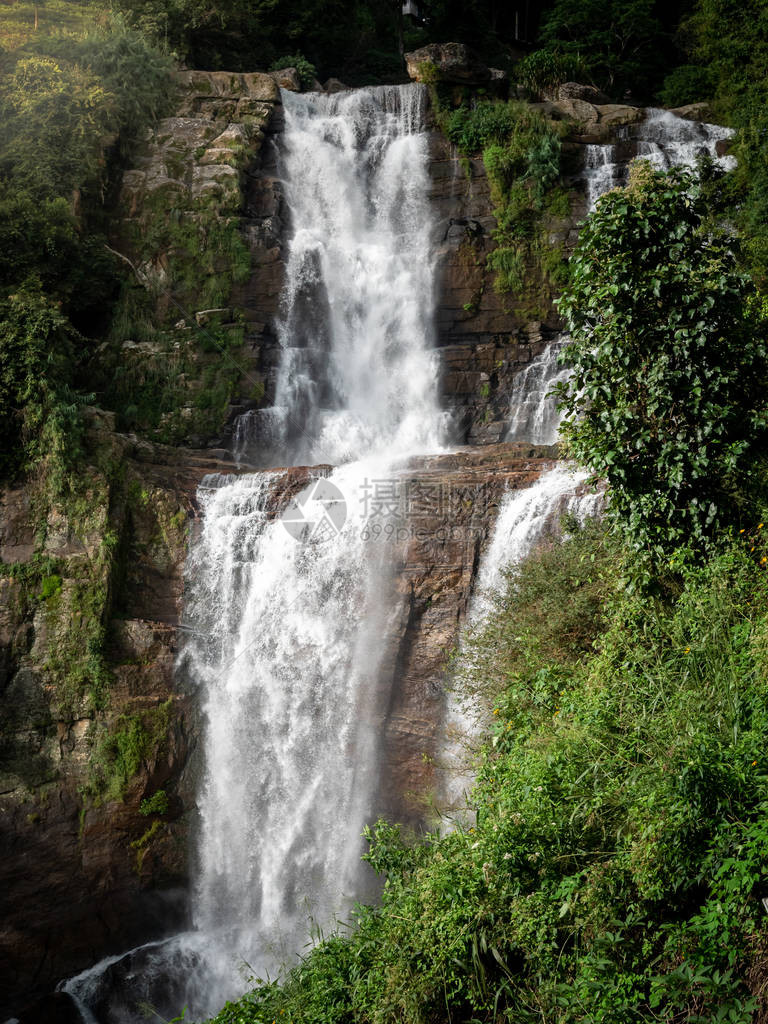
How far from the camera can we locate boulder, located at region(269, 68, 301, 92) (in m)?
21.8

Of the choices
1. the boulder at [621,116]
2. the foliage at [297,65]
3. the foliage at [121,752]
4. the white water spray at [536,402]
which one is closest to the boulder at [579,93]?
the boulder at [621,116]

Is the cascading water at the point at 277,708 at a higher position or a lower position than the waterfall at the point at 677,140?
lower

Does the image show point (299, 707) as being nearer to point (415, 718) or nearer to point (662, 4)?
point (415, 718)

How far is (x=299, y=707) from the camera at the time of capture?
12812 mm

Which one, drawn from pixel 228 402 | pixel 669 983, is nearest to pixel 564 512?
pixel 669 983

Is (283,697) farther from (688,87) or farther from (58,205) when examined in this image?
(688,87)

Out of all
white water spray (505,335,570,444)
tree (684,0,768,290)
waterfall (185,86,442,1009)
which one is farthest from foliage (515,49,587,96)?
waterfall (185,86,442,1009)

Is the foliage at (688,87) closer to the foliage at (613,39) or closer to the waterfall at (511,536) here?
the foliage at (613,39)

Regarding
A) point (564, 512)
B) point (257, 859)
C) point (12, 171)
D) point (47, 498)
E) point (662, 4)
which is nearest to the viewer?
point (564, 512)

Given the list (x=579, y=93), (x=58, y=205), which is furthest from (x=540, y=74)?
(x=58, y=205)

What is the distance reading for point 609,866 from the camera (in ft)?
17.2

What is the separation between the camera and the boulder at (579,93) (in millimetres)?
22000

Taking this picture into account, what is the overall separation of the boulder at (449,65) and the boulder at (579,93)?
2.05 metres

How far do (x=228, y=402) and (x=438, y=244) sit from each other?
661cm
